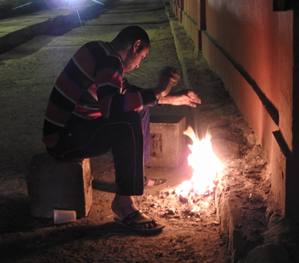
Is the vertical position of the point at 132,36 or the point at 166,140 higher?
the point at 132,36

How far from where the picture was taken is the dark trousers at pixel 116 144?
288cm

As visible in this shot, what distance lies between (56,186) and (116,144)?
1.75ft

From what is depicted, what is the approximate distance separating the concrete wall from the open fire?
42 centimetres

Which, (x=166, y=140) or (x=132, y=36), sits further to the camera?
(x=166, y=140)

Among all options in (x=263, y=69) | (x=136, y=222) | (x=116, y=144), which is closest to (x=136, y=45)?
(x=116, y=144)

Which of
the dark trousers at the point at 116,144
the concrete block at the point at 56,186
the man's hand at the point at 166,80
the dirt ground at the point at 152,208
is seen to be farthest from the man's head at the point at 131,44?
the dirt ground at the point at 152,208

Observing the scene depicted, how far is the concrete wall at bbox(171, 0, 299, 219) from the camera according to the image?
7.63 feet

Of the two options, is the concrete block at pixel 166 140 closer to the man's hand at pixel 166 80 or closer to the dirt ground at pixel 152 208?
the dirt ground at pixel 152 208

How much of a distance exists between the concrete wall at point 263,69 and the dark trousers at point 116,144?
34.2 inches

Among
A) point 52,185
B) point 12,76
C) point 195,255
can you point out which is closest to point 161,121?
point 52,185

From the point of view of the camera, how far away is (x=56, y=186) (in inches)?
120

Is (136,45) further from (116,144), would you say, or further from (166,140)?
(166,140)

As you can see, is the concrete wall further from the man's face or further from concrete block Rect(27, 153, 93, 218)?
concrete block Rect(27, 153, 93, 218)

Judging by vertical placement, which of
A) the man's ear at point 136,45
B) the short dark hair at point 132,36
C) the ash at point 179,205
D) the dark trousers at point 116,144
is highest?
the short dark hair at point 132,36
